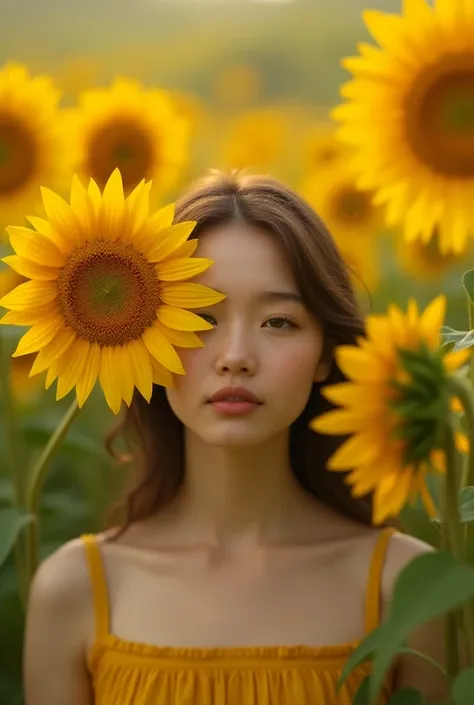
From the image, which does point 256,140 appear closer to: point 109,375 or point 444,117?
point 444,117

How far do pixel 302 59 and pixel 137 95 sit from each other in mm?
1176

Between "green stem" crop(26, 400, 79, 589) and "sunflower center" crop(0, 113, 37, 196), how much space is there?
0.36 meters

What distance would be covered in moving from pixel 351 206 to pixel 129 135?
39 centimetres

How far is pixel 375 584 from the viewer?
3.81ft

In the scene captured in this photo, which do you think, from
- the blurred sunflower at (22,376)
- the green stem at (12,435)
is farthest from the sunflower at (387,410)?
the blurred sunflower at (22,376)

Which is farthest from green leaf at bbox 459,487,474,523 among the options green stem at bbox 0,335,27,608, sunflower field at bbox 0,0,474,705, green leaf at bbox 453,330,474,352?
green stem at bbox 0,335,27,608

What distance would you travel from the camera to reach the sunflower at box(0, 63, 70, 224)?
59.4 inches

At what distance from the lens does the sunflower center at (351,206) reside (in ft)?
6.14

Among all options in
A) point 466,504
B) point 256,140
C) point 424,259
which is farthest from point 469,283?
point 256,140

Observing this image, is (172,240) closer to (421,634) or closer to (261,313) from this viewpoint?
(261,313)

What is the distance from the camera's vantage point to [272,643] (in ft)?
3.65

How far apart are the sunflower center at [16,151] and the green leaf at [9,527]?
0.45 m

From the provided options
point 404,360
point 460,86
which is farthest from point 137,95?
point 404,360

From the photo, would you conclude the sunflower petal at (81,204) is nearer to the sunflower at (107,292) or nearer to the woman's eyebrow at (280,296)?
the sunflower at (107,292)
